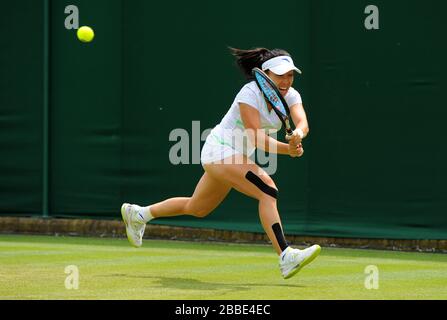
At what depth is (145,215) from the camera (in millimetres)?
7895

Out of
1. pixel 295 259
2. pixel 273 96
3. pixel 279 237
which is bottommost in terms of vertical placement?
pixel 295 259

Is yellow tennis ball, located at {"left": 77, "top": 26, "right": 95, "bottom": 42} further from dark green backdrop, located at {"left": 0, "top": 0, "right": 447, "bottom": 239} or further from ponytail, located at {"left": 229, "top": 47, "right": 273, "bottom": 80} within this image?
ponytail, located at {"left": 229, "top": 47, "right": 273, "bottom": 80}

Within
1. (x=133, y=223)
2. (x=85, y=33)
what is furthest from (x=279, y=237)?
(x=85, y=33)

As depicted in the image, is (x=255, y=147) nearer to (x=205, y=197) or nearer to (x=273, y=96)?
(x=273, y=96)

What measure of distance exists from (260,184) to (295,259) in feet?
1.95

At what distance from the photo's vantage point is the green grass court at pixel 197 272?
648cm

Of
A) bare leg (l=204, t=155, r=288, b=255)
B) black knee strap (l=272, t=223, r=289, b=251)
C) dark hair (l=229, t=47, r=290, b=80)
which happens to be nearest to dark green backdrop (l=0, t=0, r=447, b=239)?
dark hair (l=229, t=47, r=290, b=80)

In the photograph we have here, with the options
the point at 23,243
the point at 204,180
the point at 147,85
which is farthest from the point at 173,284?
the point at 147,85

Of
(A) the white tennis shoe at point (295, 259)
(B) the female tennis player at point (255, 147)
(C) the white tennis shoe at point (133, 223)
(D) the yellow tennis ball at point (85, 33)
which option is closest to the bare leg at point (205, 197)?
(B) the female tennis player at point (255, 147)

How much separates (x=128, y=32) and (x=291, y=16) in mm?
1805

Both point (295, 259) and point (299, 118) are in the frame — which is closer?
point (295, 259)

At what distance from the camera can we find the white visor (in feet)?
23.1

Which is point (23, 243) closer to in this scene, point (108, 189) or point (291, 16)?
point (108, 189)

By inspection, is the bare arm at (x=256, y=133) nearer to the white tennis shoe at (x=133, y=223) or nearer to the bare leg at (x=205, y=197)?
the bare leg at (x=205, y=197)
